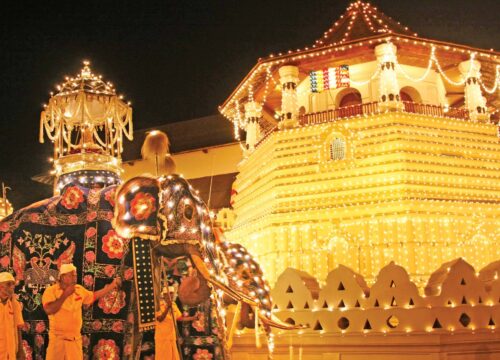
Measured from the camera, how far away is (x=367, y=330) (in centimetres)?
934

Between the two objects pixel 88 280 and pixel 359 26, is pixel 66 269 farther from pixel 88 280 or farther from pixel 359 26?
Answer: pixel 359 26

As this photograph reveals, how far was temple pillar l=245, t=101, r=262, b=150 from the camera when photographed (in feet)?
74.4

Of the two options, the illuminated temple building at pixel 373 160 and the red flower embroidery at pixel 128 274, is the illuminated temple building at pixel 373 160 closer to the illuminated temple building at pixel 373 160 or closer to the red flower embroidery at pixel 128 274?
the illuminated temple building at pixel 373 160

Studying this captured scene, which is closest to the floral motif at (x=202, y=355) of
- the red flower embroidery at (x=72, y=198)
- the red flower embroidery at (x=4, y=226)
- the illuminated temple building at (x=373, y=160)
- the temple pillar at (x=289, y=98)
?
the red flower embroidery at (x=72, y=198)

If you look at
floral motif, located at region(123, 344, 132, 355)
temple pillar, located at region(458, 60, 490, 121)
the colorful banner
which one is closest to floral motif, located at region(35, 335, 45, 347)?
floral motif, located at region(123, 344, 132, 355)

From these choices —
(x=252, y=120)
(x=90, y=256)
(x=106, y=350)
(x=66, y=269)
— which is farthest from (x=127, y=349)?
(x=252, y=120)

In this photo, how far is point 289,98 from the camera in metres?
19.1

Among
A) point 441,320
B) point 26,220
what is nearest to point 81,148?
point 26,220

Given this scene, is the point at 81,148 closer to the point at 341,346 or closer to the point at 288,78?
the point at 341,346

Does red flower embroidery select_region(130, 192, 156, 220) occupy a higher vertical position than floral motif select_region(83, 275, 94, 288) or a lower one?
higher

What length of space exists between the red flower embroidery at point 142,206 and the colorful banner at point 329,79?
1378 cm

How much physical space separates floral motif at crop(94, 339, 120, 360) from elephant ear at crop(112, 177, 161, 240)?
100 centimetres

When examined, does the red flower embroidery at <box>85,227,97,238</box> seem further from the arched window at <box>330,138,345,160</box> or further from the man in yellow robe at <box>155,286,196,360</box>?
the arched window at <box>330,138,345,160</box>

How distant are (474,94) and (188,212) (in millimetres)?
15419
